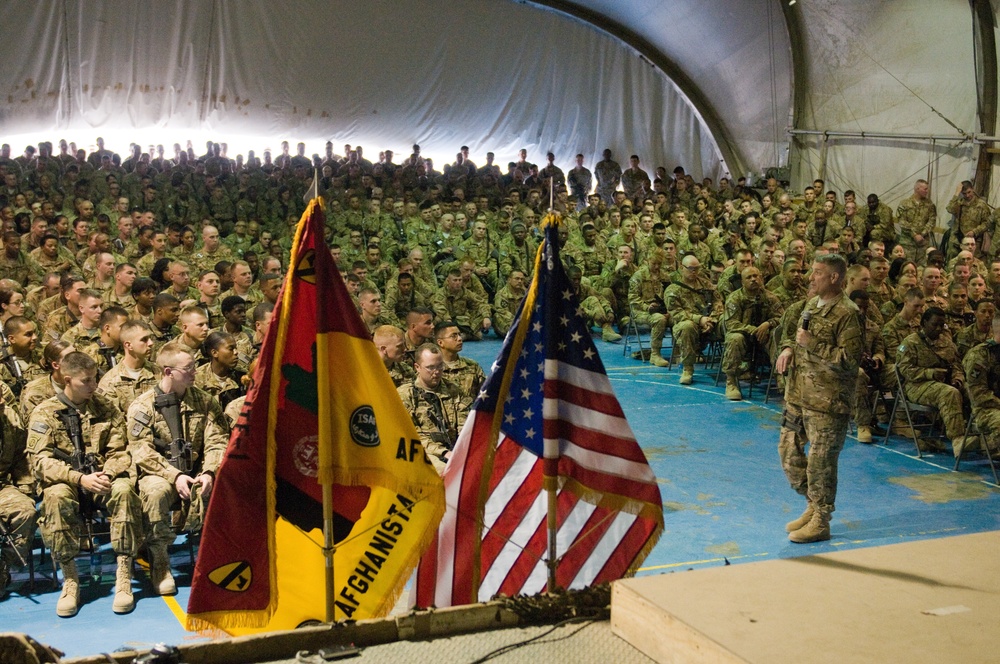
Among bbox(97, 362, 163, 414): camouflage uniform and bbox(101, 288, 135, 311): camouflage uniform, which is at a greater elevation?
bbox(101, 288, 135, 311): camouflage uniform

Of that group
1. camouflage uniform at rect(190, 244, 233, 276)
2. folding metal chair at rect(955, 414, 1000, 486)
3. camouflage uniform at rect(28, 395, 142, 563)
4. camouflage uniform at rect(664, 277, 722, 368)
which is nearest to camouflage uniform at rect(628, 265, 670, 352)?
camouflage uniform at rect(664, 277, 722, 368)

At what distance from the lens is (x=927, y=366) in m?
8.24

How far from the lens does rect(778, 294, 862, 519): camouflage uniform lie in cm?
575

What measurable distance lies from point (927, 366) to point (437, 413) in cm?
480

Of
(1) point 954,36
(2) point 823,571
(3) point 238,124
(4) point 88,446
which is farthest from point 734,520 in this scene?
(3) point 238,124

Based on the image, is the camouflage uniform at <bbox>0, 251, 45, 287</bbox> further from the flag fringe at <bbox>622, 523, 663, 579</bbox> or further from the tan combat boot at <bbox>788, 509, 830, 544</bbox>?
the flag fringe at <bbox>622, 523, 663, 579</bbox>

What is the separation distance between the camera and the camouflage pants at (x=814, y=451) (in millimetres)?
5754

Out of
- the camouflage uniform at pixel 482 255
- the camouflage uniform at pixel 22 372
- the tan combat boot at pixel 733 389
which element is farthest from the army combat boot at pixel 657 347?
the camouflage uniform at pixel 22 372

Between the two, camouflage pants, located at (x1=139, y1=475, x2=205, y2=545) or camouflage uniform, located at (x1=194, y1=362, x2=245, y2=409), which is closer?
camouflage pants, located at (x1=139, y1=475, x2=205, y2=545)

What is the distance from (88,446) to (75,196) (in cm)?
1096

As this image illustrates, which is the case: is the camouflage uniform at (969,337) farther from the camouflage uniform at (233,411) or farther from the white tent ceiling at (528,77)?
the white tent ceiling at (528,77)

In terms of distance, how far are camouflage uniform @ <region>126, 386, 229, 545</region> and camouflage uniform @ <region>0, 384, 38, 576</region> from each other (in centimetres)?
63

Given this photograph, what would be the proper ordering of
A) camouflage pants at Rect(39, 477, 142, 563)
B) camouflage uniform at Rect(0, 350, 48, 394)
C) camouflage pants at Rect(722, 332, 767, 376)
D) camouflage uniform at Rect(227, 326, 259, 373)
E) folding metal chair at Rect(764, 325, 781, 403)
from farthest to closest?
camouflage pants at Rect(722, 332, 767, 376) < folding metal chair at Rect(764, 325, 781, 403) < camouflage uniform at Rect(227, 326, 259, 373) < camouflage uniform at Rect(0, 350, 48, 394) < camouflage pants at Rect(39, 477, 142, 563)

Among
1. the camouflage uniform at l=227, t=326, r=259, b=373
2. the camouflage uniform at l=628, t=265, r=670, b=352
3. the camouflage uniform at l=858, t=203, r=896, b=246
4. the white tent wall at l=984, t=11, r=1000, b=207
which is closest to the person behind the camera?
the camouflage uniform at l=227, t=326, r=259, b=373
